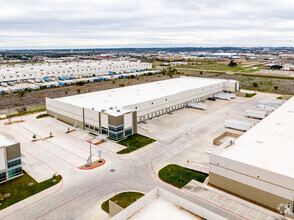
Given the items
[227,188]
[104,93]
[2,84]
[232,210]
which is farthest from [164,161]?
[2,84]

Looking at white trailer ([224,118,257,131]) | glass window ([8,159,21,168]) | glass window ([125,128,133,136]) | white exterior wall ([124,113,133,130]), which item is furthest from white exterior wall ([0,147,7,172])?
white trailer ([224,118,257,131])

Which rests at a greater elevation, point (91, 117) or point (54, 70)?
point (54, 70)

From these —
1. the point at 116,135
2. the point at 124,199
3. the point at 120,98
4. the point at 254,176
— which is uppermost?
the point at 120,98

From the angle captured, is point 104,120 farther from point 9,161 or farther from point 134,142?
point 9,161

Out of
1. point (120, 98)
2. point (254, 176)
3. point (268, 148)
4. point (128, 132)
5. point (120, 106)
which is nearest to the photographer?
point (254, 176)

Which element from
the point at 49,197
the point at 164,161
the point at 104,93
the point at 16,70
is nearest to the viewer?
the point at 49,197

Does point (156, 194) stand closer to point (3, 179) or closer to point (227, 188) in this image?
point (227, 188)

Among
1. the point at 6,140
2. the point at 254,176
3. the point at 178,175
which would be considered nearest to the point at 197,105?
the point at 178,175
